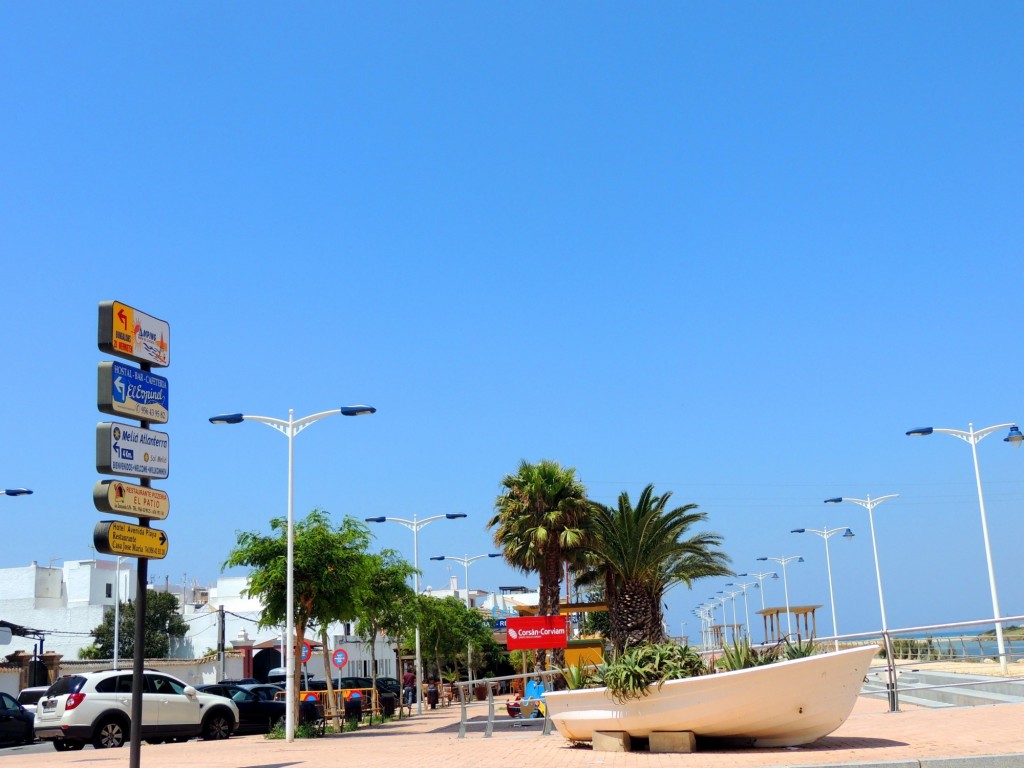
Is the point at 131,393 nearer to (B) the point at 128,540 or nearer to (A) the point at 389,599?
(B) the point at 128,540

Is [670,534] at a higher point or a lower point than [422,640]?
higher

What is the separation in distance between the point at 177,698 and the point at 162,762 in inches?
352

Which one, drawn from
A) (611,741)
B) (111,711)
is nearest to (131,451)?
(611,741)

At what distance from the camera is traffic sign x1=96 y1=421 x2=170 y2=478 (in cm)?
1248

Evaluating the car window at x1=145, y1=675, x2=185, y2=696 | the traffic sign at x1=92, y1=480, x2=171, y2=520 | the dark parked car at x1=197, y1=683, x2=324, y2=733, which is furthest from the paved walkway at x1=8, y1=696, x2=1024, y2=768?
the dark parked car at x1=197, y1=683, x2=324, y2=733

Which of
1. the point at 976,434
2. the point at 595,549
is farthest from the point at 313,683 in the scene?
the point at 976,434

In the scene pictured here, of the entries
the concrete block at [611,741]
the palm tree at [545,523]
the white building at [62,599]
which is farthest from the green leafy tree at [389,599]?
the white building at [62,599]

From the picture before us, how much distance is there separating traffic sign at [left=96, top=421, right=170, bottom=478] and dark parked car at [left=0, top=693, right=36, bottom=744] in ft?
51.1

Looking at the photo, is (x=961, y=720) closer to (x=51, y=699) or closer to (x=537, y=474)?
(x=51, y=699)

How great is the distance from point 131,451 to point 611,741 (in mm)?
7061

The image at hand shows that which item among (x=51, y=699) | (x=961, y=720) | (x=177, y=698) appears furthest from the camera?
(x=177, y=698)

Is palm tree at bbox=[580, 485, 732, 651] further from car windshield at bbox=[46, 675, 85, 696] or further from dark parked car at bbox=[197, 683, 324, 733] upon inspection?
car windshield at bbox=[46, 675, 85, 696]

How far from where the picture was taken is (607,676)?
44.0 feet

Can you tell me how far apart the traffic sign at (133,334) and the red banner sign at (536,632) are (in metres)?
22.6
